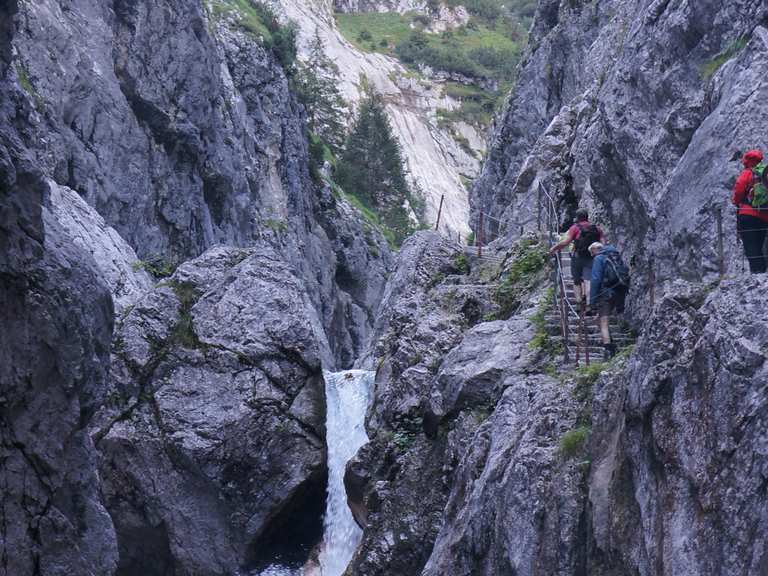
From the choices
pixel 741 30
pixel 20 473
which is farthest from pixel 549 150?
pixel 20 473

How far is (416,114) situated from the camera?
85.9 metres

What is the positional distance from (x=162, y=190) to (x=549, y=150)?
14.3 meters

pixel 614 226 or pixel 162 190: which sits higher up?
pixel 162 190

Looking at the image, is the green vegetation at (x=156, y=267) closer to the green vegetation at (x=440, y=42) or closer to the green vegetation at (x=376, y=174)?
the green vegetation at (x=376, y=174)

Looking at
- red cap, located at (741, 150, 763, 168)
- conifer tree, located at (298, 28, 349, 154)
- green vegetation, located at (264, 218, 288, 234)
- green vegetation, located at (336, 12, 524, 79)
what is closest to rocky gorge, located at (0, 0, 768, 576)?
red cap, located at (741, 150, 763, 168)

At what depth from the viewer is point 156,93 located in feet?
110

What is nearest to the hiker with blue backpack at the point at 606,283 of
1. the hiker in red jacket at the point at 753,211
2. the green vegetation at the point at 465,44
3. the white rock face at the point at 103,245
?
the hiker in red jacket at the point at 753,211

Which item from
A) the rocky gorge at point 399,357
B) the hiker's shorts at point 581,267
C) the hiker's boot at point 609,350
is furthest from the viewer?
the hiker's shorts at point 581,267

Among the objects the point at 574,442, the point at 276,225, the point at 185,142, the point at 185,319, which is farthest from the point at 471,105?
the point at 574,442

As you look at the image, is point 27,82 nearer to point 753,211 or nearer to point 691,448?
point 753,211

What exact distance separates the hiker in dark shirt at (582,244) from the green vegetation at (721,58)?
2866 mm

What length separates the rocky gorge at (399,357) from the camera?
9.52 metres

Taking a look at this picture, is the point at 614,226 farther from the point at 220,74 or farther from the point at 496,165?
the point at 220,74

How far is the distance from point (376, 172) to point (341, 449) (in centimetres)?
3903
